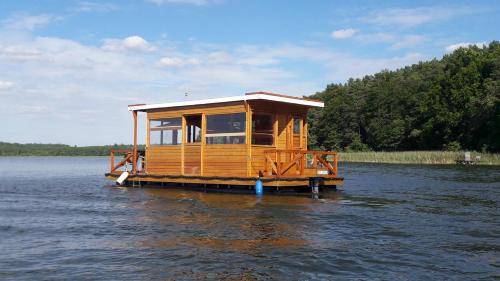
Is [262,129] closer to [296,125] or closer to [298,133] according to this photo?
[296,125]

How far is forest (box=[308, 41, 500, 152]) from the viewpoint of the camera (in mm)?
63188

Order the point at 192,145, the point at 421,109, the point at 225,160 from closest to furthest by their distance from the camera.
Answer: the point at 225,160 < the point at 192,145 < the point at 421,109

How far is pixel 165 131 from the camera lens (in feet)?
75.4

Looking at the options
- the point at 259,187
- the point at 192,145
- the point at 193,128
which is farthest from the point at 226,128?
the point at 259,187

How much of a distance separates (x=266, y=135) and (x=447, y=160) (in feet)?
117

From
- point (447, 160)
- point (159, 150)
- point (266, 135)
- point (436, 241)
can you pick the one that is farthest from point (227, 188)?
point (447, 160)

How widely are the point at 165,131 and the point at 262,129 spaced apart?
16.5 feet

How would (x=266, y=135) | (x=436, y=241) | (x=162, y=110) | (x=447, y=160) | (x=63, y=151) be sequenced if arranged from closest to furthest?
(x=436, y=241) → (x=266, y=135) → (x=162, y=110) → (x=447, y=160) → (x=63, y=151)

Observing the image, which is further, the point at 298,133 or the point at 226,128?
the point at 298,133

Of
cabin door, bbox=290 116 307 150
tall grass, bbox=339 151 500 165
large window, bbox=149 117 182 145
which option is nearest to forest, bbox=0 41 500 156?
tall grass, bbox=339 151 500 165

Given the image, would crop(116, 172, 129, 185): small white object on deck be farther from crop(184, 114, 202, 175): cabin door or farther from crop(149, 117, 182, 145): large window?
crop(184, 114, 202, 175): cabin door

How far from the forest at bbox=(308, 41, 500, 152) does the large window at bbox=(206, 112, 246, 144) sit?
4751 centimetres

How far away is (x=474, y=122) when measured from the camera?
206 ft

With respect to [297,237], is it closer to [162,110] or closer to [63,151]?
[162,110]
